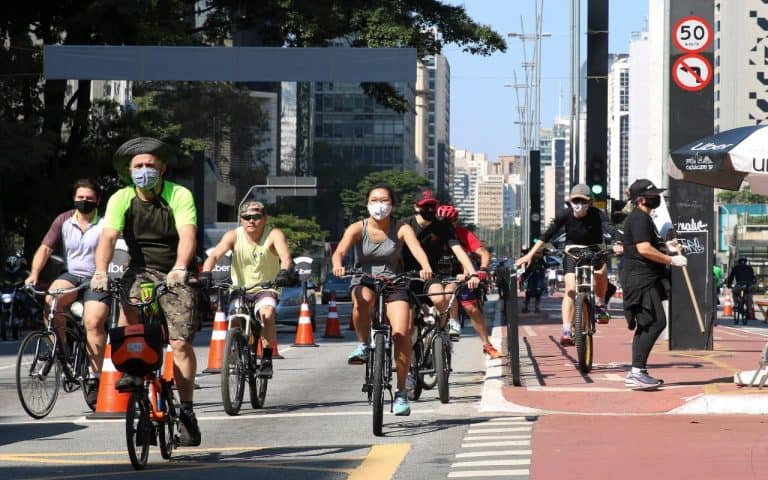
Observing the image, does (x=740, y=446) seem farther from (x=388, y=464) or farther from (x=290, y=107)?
(x=290, y=107)

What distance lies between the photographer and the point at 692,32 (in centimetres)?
1855

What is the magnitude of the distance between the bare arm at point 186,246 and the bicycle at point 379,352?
171cm

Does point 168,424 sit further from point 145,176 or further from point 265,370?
point 265,370

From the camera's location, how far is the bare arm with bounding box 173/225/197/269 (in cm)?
891

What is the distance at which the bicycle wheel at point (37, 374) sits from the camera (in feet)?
38.9

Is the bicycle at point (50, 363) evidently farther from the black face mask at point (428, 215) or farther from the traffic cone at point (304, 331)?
the traffic cone at point (304, 331)

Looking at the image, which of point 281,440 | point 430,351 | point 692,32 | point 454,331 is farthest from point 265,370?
point 692,32

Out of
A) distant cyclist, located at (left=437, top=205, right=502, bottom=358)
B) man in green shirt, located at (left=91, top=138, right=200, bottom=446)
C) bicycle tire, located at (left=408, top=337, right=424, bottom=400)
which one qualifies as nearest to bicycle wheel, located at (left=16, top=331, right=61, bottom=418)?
man in green shirt, located at (left=91, top=138, right=200, bottom=446)

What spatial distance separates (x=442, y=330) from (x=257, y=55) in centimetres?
1907

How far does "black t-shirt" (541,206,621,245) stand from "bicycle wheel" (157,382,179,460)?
24.0 feet

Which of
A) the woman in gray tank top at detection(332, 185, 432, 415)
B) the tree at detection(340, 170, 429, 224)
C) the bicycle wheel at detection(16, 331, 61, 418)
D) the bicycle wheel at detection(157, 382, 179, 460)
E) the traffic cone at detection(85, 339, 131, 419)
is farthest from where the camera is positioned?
the tree at detection(340, 170, 429, 224)

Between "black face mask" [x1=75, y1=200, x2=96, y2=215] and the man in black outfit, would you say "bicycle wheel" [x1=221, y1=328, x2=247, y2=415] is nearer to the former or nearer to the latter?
"black face mask" [x1=75, y1=200, x2=96, y2=215]

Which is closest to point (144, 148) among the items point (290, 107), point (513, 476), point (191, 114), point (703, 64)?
point (513, 476)

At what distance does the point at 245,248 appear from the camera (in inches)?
515
